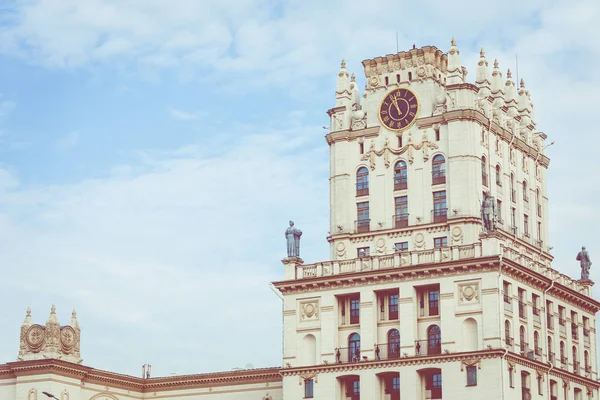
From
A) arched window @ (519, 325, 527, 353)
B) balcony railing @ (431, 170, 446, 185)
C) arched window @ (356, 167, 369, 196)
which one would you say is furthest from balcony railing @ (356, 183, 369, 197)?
arched window @ (519, 325, 527, 353)

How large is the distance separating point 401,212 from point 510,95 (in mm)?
16541

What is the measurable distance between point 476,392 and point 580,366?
1750 centimetres

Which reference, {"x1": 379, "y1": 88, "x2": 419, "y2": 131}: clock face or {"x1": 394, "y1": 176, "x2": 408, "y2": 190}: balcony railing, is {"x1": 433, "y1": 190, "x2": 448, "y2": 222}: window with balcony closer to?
{"x1": 394, "y1": 176, "x2": 408, "y2": 190}: balcony railing

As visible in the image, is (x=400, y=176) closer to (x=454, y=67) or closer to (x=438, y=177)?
(x=438, y=177)

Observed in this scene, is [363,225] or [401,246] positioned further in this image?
→ [363,225]

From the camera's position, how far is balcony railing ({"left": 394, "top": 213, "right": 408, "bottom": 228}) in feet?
356

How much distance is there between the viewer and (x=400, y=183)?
10981cm

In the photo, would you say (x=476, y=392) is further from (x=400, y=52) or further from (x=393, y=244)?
(x=400, y=52)

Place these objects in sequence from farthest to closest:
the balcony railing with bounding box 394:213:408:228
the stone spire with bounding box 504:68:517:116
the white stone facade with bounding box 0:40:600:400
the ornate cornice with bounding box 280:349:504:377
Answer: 1. the stone spire with bounding box 504:68:517:116
2. the balcony railing with bounding box 394:213:408:228
3. the white stone facade with bounding box 0:40:600:400
4. the ornate cornice with bounding box 280:349:504:377

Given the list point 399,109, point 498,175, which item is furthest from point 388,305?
point 399,109

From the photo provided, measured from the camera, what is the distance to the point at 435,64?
112000 mm

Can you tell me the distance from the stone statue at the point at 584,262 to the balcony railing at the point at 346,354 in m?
23.5

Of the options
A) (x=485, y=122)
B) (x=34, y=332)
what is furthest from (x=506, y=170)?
(x=34, y=332)

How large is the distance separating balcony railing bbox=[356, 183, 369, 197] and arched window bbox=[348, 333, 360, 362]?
43.0 ft
